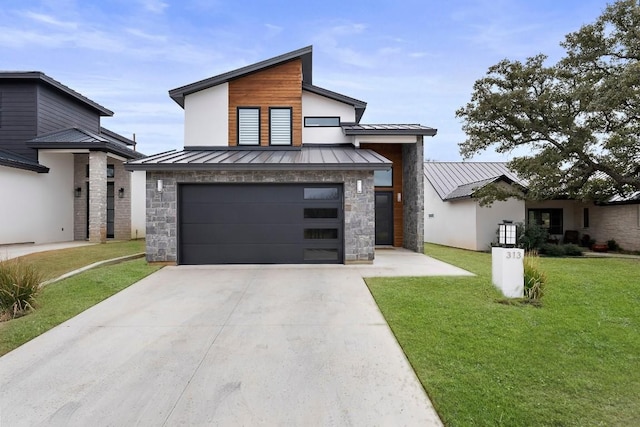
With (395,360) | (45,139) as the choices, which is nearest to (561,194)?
(395,360)

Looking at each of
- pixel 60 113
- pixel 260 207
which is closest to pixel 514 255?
pixel 260 207

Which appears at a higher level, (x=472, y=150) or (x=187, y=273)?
(x=472, y=150)

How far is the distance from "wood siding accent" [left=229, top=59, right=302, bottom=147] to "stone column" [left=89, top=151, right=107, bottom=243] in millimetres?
6995

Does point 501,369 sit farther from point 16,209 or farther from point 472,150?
point 16,209

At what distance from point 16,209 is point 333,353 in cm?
1592

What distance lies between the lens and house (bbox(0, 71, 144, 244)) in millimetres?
14250

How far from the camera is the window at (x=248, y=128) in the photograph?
503 inches

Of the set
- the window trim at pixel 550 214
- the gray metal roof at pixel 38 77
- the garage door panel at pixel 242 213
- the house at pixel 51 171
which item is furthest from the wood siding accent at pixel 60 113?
the window trim at pixel 550 214

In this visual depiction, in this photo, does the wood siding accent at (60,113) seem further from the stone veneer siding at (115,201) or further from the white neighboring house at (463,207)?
the white neighboring house at (463,207)

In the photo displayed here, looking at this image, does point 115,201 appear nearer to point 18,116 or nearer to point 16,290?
point 18,116

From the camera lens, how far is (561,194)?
50.5 feet

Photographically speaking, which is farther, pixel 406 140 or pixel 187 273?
pixel 406 140

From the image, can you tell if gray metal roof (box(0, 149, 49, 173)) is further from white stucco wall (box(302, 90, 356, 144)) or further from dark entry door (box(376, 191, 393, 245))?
dark entry door (box(376, 191, 393, 245))

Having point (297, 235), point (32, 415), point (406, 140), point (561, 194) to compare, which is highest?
point (406, 140)
